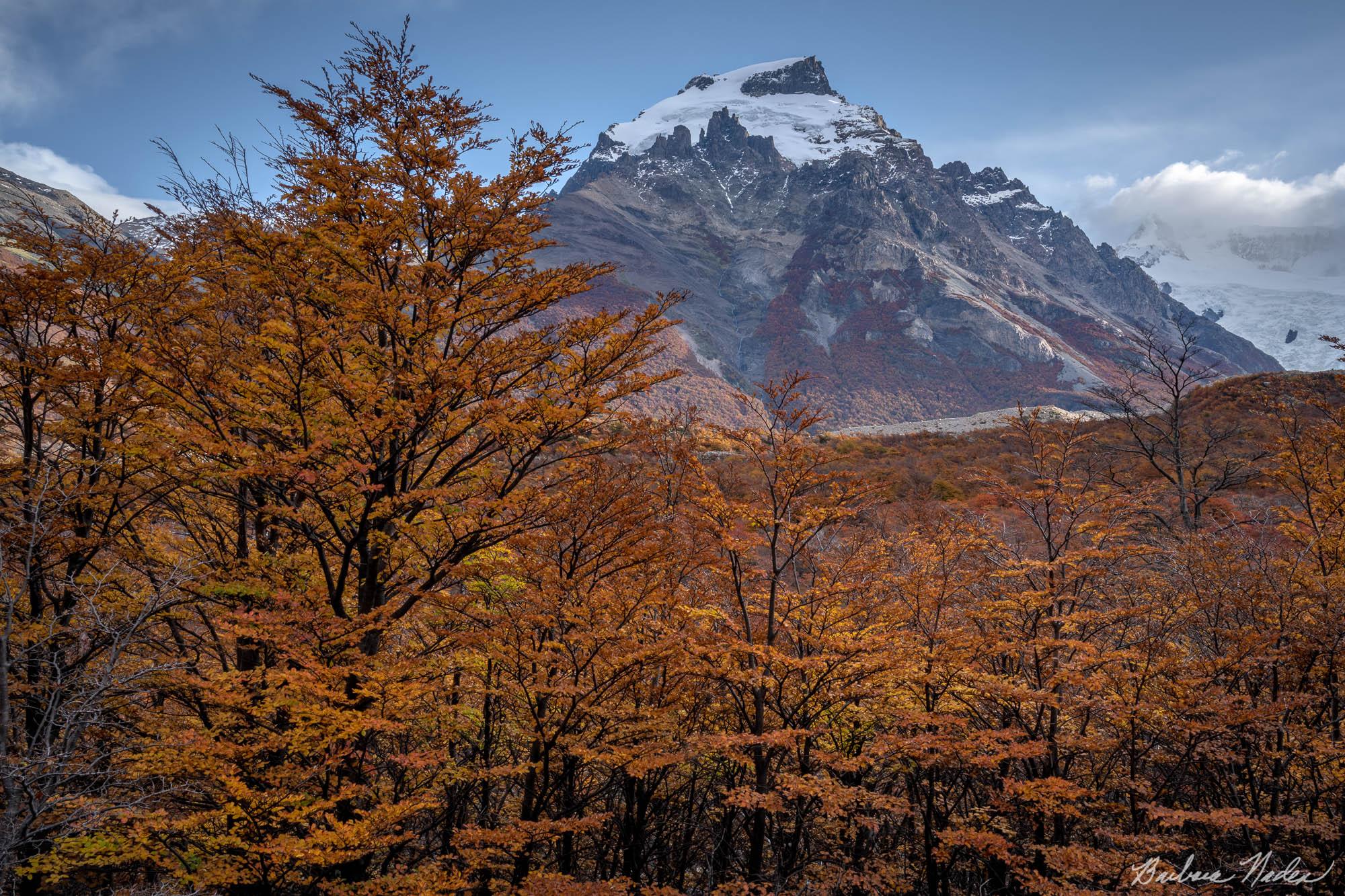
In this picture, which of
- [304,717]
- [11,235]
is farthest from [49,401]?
[304,717]

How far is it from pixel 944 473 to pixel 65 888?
34.2 m

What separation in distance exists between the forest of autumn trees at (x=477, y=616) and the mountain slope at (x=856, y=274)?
2704 inches

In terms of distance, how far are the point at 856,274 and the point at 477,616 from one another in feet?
459

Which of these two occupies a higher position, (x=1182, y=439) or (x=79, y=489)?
(x=1182, y=439)

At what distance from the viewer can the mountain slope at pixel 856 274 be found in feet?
365

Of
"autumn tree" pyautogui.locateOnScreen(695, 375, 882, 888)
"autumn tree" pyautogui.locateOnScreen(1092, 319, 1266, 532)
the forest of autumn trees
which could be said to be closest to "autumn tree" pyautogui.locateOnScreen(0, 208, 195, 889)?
the forest of autumn trees

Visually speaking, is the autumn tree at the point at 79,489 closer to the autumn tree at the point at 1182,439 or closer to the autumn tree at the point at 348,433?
the autumn tree at the point at 348,433

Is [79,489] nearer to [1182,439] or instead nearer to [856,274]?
[1182,439]

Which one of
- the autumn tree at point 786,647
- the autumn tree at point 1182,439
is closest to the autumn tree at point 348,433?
the autumn tree at point 786,647

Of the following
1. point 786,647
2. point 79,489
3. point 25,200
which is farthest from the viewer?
point 25,200

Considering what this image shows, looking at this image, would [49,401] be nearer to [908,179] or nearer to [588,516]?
[588,516]

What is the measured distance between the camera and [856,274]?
136 m

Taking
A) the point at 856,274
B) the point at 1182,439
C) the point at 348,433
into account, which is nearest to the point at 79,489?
the point at 348,433

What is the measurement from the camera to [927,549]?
394 inches
